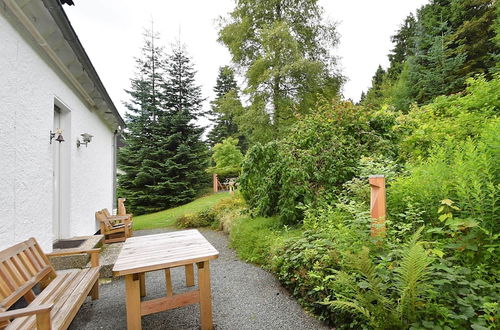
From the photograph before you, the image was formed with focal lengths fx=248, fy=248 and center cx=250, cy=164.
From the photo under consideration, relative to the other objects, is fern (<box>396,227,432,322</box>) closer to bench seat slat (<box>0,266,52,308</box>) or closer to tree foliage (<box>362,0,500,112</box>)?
bench seat slat (<box>0,266,52,308</box>)

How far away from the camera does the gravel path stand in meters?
A: 2.53

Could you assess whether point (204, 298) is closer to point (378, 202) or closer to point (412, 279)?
point (412, 279)

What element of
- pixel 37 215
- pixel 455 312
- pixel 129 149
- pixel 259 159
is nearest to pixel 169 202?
pixel 129 149

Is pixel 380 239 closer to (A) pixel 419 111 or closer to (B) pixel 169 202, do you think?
(A) pixel 419 111

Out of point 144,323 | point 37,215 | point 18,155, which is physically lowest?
point 144,323

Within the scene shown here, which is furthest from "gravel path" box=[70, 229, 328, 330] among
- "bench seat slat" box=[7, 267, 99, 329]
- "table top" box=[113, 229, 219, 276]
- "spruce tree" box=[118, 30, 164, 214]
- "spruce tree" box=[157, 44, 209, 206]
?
"spruce tree" box=[118, 30, 164, 214]

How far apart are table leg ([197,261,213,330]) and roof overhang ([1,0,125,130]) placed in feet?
10.7

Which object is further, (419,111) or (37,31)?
(419,111)

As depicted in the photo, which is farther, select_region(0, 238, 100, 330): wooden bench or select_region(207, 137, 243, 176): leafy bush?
select_region(207, 137, 243, 176): leafy bush

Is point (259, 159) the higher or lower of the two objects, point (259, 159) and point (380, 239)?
the higher

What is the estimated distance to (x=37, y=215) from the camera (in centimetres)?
316

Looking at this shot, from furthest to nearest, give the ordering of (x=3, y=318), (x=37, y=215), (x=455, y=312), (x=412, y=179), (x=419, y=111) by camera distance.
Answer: (x=419, y=111), (x=37, y=215), (x=412, y=179), (x=455, y=312), (x=3, y=318)

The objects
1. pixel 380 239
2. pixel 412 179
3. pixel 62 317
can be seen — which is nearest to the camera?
pixel 62 317

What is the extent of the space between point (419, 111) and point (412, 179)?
354cm
